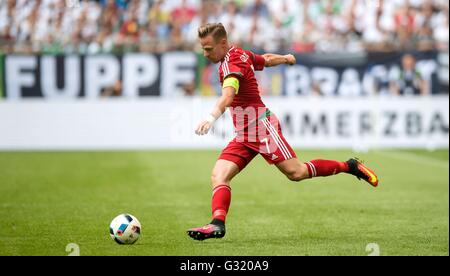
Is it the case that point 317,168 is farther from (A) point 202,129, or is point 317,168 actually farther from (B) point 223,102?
(A) point 202,129

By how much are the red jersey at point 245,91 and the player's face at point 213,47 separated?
2.6 inches

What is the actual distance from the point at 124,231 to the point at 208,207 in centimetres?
347

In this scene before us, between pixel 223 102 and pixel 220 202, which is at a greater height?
pixel 223 102

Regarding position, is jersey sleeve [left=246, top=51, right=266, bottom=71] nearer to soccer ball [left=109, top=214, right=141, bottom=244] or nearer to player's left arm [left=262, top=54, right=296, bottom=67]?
player's left arm [left=262, top=54, right=296, bottom=67]

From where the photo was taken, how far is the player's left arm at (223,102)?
322 inches

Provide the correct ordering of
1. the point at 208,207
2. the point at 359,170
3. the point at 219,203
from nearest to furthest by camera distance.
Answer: the point at 219,203 < the point at 359,170 < the point at 208,207

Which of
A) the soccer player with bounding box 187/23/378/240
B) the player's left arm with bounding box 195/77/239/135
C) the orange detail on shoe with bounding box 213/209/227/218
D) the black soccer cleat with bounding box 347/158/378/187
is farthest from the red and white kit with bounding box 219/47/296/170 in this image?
the black soccer cleat with bounding box 347/158/378/187

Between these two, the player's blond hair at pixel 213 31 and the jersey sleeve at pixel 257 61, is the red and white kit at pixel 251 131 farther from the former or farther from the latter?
the player's blond hair at pixel 213 31

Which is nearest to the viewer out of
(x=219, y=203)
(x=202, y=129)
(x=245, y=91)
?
(x=202, y=129)

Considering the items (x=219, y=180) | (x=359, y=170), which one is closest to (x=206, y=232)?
(x=219, y=180)

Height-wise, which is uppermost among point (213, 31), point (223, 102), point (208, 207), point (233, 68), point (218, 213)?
point (213, 31)

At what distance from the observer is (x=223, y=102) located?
859cm

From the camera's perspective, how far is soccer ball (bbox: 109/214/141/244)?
29.4 feet

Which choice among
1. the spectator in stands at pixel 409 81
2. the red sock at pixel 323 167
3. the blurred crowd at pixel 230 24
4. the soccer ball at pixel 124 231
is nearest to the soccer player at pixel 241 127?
the red sock at pixel 323 167
